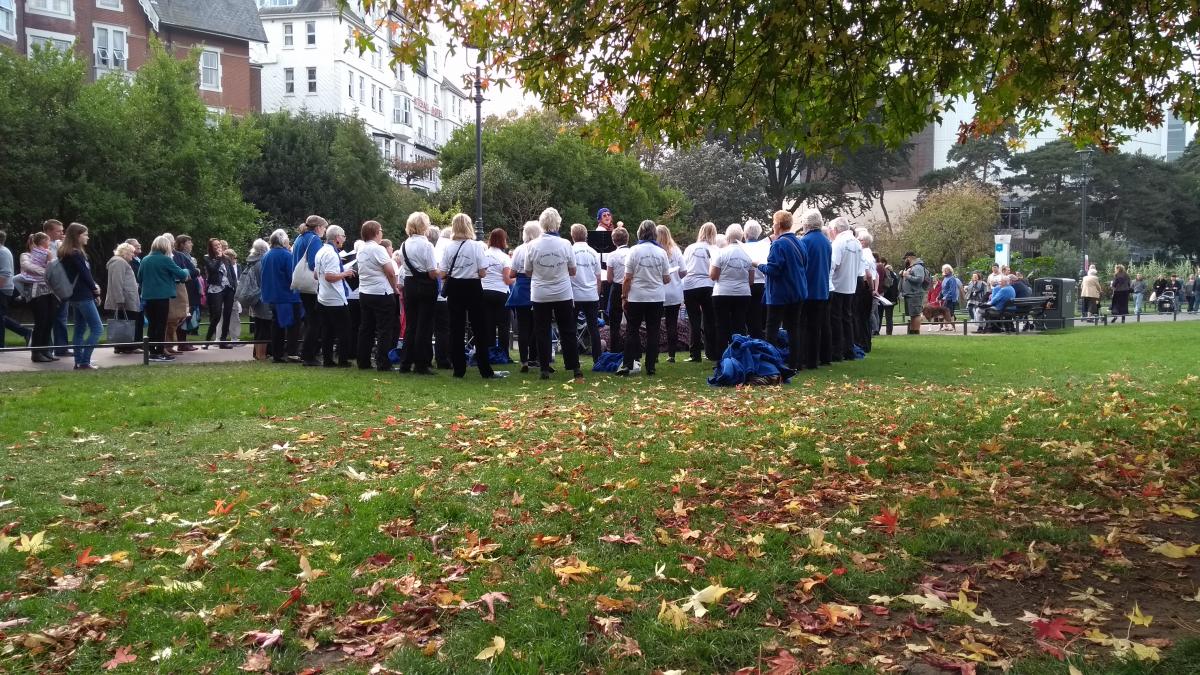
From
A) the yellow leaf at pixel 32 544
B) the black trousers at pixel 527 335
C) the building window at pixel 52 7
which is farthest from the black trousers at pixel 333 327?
the building window at pixel 52 7

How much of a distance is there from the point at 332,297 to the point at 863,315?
377 inches

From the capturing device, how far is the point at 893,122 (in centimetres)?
783

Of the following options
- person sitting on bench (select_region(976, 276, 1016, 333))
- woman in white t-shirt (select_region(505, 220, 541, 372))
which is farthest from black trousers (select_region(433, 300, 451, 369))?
person sitting on bench (select_region(976, 276, 1016, 333))

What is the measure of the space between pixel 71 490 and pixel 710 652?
16.1 ft

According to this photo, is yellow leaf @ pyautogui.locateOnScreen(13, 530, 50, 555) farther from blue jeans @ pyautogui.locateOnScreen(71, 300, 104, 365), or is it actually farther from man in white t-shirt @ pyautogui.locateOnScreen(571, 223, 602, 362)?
blue jeans @ pyautogui.locateOnScreen(71, 300, 104, 365)

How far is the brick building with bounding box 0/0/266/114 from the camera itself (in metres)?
46.7

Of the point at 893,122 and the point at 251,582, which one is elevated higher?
the point at 893,122

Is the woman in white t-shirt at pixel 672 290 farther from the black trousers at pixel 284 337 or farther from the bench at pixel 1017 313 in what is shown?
the bench at pixel 1017 313

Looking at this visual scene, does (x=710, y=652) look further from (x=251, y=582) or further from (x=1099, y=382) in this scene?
(x=1099, y=382)

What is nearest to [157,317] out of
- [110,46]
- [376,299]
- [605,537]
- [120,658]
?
[376,299]

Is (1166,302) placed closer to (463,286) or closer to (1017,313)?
(1017,313)

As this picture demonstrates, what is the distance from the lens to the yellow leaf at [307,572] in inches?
189

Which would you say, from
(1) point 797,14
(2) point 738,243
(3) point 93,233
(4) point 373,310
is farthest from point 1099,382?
(3) point 93,233

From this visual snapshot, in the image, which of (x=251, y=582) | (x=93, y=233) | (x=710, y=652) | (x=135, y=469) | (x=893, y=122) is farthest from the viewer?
(x=93, y=233)
